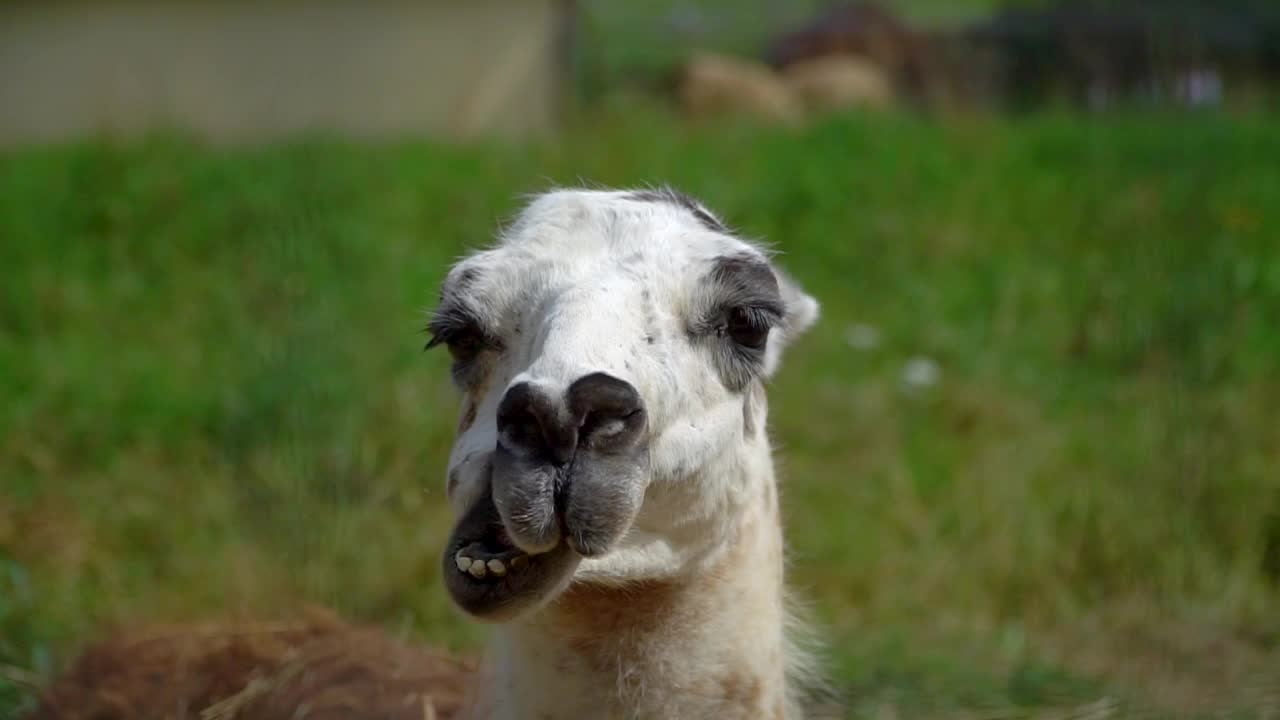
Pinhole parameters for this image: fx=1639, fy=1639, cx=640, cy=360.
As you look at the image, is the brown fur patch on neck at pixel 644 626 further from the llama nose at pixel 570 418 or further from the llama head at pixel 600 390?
the llama nose at pixel 570 418

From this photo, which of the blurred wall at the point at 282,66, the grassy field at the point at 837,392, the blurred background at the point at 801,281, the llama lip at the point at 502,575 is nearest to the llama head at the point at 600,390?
the llama lip at the point at 502,575

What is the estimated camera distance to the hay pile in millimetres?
3744

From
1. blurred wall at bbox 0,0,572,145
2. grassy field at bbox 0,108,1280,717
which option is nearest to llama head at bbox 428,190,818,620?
grassy field at bbox 0,108,1280,717

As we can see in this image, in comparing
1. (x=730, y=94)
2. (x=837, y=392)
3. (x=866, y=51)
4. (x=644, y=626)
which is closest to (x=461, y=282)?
(x=644, y=626)

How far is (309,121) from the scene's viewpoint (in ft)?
42.6

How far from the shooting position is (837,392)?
27.5ft

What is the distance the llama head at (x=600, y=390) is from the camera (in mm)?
2582

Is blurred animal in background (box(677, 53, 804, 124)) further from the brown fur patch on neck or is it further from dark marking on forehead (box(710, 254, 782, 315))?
the brown fur patch on neck

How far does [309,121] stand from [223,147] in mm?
1014

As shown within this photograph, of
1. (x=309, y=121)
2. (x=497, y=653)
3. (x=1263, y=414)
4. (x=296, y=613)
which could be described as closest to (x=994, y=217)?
(x=1263, y=414)

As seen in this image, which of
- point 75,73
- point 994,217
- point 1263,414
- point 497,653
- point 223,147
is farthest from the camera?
point 75,73

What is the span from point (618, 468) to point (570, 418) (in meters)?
0.13

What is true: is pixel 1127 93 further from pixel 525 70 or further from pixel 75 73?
pixel 75 73

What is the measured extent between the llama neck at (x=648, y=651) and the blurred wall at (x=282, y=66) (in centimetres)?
1006
